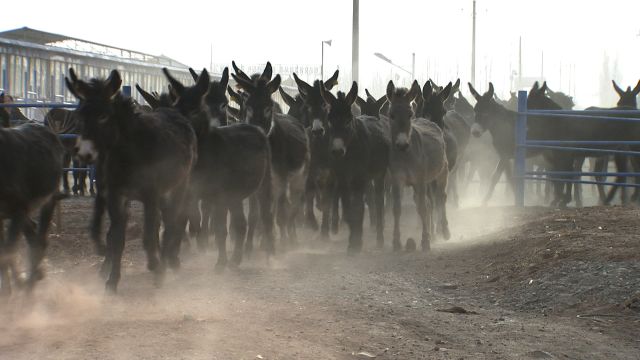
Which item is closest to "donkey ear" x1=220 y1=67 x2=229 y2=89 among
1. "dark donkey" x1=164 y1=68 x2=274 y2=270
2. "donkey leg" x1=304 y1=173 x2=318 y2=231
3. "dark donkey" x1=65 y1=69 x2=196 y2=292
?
"dark donkey" x1=164 y1=68 x2=274 y2=270

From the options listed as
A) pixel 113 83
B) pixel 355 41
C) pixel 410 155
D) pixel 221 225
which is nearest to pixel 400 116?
pixel 410 155

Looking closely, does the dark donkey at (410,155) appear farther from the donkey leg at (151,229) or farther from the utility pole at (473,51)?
the utility pole at (473,51)

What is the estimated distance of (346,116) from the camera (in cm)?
1234

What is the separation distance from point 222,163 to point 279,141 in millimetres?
1980

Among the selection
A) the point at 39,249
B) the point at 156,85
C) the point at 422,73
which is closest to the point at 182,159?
the point at 39,249

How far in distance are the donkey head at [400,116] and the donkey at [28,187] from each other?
196 inches

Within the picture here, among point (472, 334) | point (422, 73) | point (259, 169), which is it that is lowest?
point (472, 334)

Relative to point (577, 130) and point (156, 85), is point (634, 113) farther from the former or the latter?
point (156, 85)

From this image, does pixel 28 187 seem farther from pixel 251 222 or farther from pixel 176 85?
pixel 251 222

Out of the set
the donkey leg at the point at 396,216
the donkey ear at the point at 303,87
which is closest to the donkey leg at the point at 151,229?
the donkey ear at the point at 303,87

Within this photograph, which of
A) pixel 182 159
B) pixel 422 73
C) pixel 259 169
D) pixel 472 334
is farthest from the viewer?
pixel 422 73

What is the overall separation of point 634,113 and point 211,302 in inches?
527

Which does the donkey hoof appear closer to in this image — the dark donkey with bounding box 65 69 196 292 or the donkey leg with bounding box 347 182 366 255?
the dark donkey with bounding box 65 69 196 292

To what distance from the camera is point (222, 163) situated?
1011 centimetres
